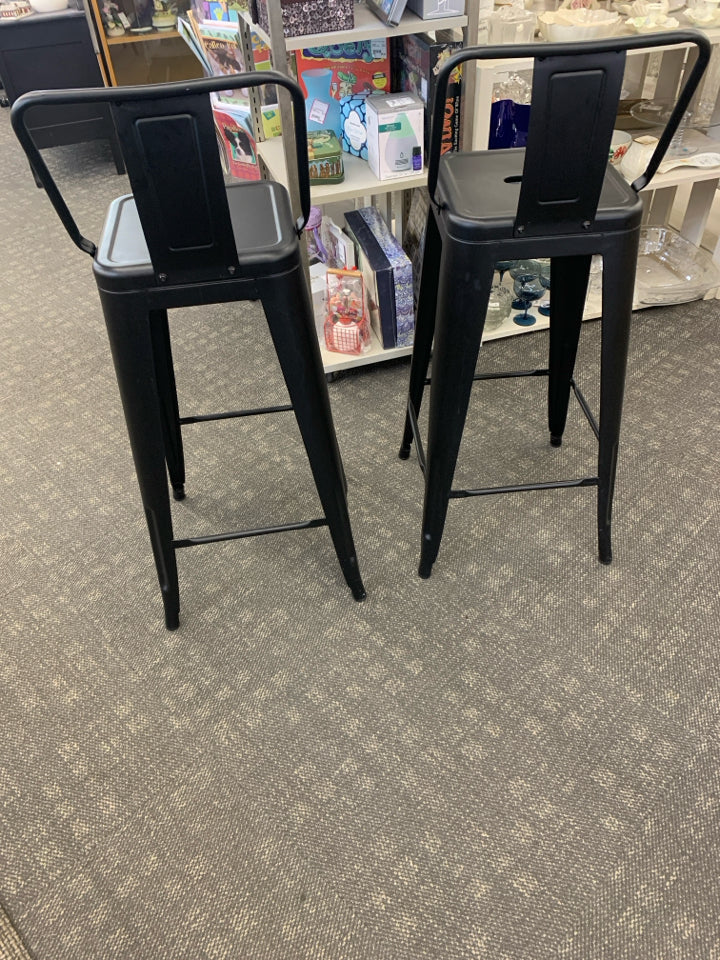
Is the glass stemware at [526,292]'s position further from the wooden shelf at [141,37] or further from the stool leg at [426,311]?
the wooden shelf at [141,37]

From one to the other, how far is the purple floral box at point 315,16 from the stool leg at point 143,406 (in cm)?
85

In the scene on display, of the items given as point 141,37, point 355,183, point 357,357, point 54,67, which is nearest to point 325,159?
point 355,183

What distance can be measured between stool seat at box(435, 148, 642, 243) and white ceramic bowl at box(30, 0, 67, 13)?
267cm

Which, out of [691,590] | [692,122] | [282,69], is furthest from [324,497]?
[692,122]

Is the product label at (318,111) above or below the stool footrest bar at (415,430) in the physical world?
above

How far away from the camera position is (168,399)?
157 cm

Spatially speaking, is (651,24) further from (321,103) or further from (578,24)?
(321,103)

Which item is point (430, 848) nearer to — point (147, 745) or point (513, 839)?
point (513, 839)

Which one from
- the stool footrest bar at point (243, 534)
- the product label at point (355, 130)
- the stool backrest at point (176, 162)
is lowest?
the stool footrest bar at point (243, 534)

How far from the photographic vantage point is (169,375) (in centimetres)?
153

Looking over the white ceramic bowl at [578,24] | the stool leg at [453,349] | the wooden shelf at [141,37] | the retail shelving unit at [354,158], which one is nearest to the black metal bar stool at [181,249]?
the stool leg at [453,349]

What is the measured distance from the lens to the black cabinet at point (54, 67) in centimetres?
300

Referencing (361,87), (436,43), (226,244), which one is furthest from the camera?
(361,87)

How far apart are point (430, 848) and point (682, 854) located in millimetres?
413
